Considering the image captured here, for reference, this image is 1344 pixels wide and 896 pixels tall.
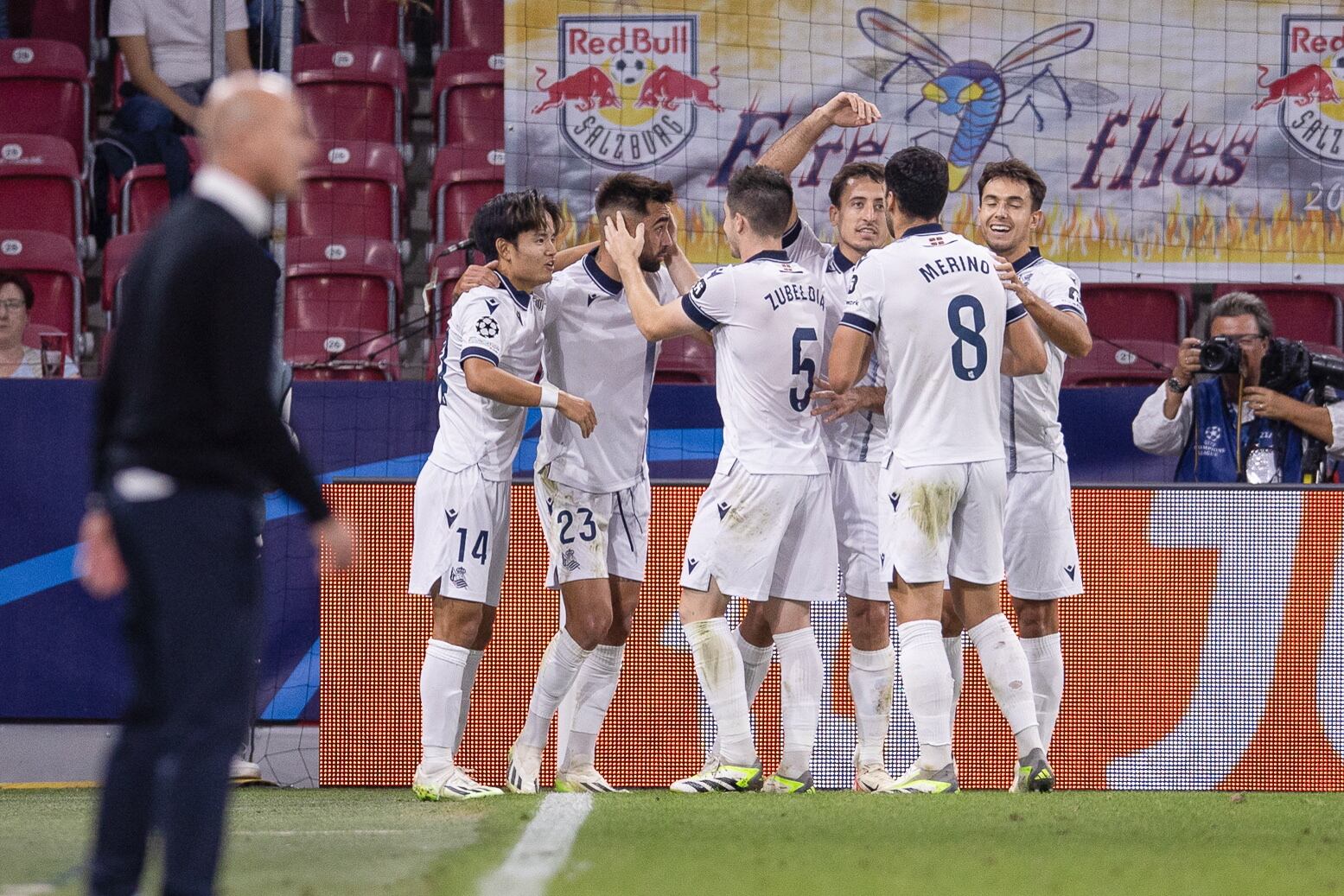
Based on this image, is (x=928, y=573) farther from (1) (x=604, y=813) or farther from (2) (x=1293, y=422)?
A: (2) (x=1293, y=422)

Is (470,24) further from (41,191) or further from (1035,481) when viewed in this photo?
(1035,481)

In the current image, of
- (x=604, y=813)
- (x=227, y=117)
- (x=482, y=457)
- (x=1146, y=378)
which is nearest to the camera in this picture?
(x=227, y=117)

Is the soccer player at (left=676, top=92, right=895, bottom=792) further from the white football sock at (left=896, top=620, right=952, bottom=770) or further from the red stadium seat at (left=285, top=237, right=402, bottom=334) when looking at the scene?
the red stadium seat at (left=285, top=237, right=402, bottom=334)

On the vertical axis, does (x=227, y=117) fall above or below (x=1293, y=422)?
above

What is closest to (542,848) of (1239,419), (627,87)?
(1239,419)

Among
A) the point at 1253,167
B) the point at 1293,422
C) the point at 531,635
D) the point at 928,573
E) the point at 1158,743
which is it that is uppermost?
the point at 1253,167

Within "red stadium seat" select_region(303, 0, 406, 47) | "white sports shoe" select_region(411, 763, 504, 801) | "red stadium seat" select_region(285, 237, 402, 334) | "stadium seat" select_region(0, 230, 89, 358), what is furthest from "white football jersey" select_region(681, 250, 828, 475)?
"red stadium seat" select_region(303, 0, 406, 47)

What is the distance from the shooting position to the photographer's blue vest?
23.9 ft

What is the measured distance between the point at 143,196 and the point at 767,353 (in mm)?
6249

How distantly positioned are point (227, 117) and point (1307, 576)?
529 cm

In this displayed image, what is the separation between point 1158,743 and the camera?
6977 mm

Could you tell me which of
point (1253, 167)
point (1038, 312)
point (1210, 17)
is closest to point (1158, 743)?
point (1038, 312)

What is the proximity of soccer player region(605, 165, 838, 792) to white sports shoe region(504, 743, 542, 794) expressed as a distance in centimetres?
66

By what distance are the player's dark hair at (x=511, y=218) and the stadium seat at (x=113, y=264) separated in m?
4.13
